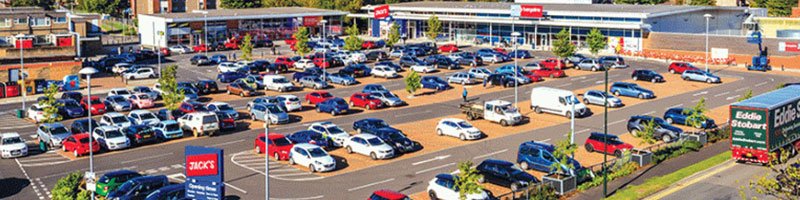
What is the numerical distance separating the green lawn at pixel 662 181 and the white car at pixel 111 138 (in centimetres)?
2639

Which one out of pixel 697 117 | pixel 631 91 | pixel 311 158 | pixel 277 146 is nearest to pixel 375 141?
pixel 311 158

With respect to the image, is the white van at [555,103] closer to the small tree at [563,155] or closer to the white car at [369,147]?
the white car at [369,147]

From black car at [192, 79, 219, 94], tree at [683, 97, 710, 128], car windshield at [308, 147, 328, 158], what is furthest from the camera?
black car at [192, 79, 219, 94]

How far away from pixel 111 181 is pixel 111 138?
1090 cm

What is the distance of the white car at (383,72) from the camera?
74812 mm

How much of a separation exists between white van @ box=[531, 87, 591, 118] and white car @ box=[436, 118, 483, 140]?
8555 millimetres

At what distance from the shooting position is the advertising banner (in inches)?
1138

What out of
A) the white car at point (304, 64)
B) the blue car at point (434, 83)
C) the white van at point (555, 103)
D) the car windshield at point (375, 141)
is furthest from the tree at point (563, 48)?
the car windshield at point (375, 141)

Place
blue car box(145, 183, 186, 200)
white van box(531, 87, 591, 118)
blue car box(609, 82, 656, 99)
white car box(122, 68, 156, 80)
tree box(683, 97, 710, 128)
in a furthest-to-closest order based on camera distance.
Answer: white car box(122, 68, 156, 80) < blue car box(609, 82, 656, 99) < white van box(531, 87, 591, 118) < tree box(683, 97, 710, 128) < blue car box(145, 183, 186, 200)

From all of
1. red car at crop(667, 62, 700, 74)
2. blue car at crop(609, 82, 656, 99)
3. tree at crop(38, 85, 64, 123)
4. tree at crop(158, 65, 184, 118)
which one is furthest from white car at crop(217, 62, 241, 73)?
red car at crop(667, 62, 700, 74)

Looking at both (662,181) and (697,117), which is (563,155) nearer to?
(662,181)

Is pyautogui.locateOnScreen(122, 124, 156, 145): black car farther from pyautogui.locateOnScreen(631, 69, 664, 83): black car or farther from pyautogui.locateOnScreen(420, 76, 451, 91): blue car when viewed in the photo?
pyautogui.locateOnScreen(631, 69, 664, 83): black car

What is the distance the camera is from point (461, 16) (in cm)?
10675

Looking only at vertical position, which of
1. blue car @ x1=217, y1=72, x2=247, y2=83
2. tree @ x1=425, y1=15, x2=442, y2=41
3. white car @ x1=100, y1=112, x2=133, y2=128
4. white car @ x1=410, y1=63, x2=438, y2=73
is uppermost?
tree @ x1=425, y1=15, x2=442, y2=41
